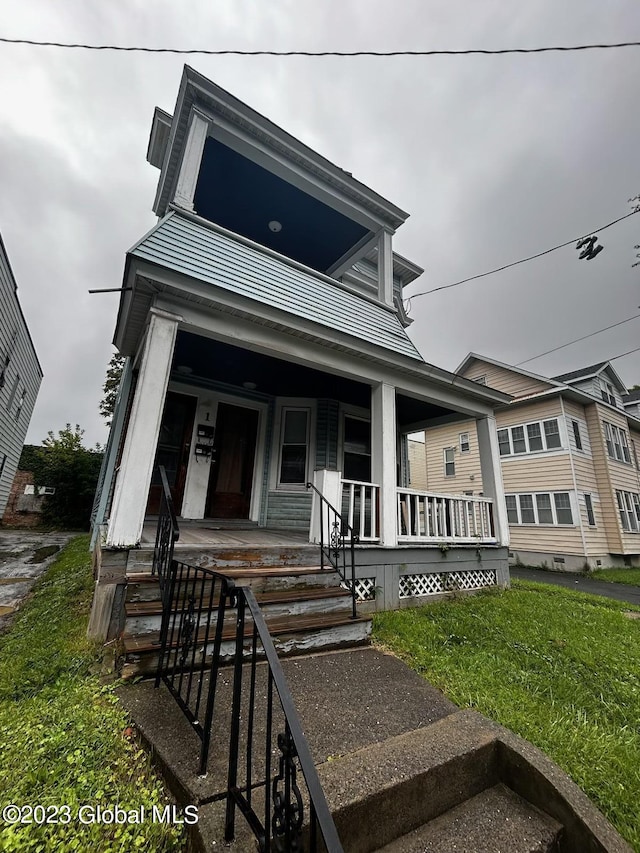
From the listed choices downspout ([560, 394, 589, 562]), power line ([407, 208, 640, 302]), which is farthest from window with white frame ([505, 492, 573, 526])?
power line ([407, 208, 640, 302])

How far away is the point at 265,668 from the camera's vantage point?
8.99 ft

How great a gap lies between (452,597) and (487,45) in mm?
7472

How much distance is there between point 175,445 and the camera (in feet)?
19.2

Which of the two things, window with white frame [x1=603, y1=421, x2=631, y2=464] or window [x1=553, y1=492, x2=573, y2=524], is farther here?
window with white frame [x1=603, y1=421, x2=631, y2=464]

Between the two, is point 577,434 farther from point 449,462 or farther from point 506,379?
point 449,462

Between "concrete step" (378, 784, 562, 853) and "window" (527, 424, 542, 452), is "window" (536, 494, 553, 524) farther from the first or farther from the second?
"concrete step" (378, 784, 562, 853)

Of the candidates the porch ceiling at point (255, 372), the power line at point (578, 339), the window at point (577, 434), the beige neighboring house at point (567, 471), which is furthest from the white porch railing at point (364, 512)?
the power line at point (578, 339)

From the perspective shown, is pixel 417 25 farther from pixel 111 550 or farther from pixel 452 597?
pixel 452 597

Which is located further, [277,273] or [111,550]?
[277,273]

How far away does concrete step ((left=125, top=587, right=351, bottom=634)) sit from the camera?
2.58 meters

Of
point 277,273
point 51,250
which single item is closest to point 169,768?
point 277,273

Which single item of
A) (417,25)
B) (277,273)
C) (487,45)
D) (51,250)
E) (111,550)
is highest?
(51,250)

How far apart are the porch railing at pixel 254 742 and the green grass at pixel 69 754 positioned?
28cm

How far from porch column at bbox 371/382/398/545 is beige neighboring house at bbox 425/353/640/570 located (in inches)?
350
